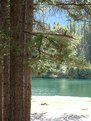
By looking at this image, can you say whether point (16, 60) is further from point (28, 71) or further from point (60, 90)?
point (60, 90)

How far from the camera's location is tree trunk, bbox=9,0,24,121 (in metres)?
7.59

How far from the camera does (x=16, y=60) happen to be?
767 centimetres

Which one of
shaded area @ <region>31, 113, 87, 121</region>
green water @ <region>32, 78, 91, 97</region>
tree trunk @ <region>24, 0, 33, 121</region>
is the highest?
tree trunk @ <region>24, 0, 33, 121</region>

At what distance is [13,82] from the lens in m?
7.68

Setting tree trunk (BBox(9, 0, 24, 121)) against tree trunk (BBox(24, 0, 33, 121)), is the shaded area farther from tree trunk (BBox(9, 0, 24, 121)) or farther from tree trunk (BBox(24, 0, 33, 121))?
tree trunk (BBox(9, 0, 24, 121))

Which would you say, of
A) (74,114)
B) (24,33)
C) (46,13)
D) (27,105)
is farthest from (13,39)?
(74,114)

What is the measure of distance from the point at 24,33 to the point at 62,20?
217cm

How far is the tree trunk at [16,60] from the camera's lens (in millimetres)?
7586

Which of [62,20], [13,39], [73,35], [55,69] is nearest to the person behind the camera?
[13,39]

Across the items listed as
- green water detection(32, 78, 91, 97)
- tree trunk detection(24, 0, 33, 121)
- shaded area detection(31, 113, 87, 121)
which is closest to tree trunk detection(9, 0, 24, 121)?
tree trunk detection(24, 0, 33, 121)

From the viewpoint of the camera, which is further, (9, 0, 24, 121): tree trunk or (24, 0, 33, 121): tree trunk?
(24, 0, 33, 121): tree trunk

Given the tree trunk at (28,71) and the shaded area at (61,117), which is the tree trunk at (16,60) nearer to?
the tree trunk at (28,71)

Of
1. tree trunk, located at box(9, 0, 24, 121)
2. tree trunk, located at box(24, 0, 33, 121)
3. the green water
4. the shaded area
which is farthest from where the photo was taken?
the green water

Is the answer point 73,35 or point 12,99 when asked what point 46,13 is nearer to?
point 73,35
